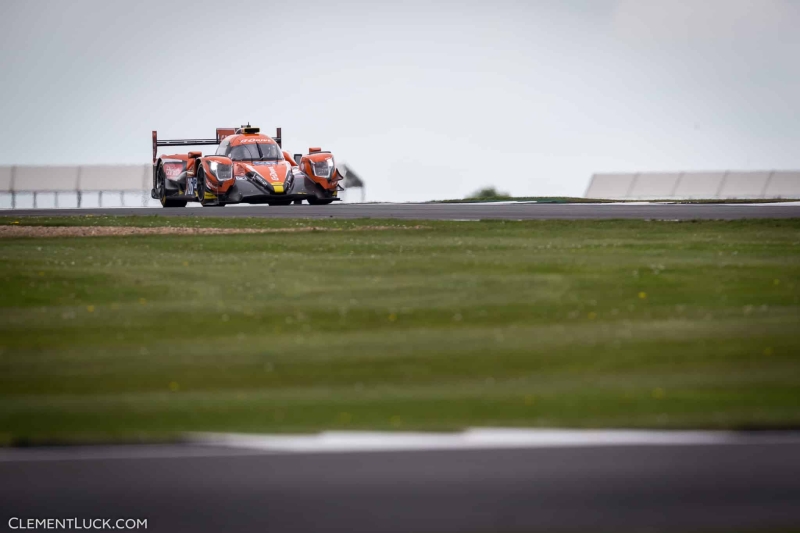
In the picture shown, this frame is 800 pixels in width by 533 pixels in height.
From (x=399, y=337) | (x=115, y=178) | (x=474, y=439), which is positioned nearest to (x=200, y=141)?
(x=115, y=178)

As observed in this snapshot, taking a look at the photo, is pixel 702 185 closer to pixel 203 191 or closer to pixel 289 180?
pixel 289 180

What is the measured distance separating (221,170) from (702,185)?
Answer: 22.8 m

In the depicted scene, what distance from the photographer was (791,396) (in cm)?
898

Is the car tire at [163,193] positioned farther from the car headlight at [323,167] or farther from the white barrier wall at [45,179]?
the white barrier wall at [45,179]

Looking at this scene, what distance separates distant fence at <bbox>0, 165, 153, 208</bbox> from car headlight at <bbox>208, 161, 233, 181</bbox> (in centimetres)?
1762

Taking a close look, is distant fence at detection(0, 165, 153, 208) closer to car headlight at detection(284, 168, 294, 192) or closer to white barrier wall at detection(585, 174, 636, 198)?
car headlight at detection(284, 168, 294, 192)

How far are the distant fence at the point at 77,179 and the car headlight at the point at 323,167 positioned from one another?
58.1 feet

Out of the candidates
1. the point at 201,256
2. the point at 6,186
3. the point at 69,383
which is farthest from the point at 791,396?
the point at 6,186

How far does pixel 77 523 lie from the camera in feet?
21.8

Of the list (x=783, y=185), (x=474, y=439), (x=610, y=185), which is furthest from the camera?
(x=610, y=185)

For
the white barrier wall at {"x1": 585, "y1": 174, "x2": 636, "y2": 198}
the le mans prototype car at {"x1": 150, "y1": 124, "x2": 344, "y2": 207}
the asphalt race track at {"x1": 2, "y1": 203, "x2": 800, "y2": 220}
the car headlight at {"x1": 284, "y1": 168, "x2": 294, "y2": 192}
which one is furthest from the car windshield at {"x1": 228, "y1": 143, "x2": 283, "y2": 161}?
the white barrier wall at {"x1": 585, "y1": 174, "x2": 636, "y2": 198}

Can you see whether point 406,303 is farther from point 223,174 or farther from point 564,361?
point 223,174

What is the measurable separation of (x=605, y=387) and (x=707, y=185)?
39.9m

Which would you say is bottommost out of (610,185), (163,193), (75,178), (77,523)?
(77,523)
